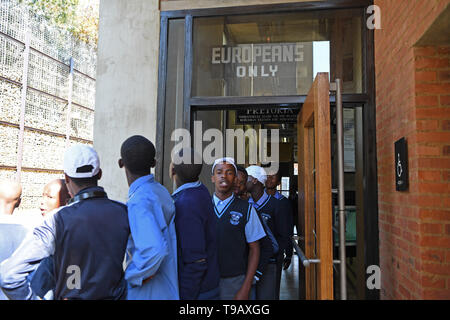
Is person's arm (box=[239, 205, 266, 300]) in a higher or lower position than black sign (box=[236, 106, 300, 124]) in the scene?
lower

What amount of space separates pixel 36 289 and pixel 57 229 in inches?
13.4

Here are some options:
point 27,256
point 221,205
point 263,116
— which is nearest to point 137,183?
point 27,256

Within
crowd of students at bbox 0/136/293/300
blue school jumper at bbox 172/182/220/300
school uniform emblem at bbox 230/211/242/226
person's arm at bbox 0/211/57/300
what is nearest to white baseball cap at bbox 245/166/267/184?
school uniform emblem at bbox 230/211/242/226

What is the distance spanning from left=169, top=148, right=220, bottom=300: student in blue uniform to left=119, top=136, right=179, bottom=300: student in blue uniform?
6cm

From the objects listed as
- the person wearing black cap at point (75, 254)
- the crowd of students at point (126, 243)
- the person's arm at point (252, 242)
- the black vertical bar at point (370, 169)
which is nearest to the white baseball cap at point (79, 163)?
the crowd of students at point (126, 243)

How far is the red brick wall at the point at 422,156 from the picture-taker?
2.33 meters

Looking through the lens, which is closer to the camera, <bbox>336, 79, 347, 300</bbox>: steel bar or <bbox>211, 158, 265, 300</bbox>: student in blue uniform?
<bbox>336, 79, 347, 300</bbox>: steel bar

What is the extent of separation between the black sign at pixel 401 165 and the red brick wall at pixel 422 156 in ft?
0.15

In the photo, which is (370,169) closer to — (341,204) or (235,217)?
(341,204)

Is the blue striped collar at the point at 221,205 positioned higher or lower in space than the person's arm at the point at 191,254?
higher

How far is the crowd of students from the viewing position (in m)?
1.81

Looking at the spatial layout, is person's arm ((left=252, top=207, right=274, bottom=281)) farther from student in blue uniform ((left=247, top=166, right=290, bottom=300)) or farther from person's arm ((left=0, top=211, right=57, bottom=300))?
person's arm ((left=0, top=211, right=57, bottom=300))

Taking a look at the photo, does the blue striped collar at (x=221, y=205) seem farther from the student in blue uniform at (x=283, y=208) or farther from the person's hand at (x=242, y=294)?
the student in blue uniform at (x=283, y=208)

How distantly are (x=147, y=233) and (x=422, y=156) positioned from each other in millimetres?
1794
